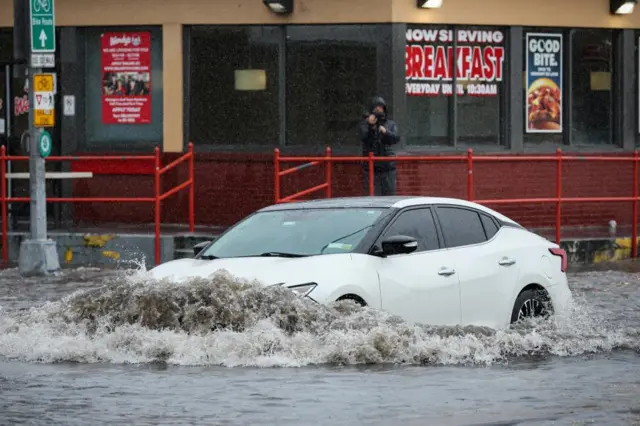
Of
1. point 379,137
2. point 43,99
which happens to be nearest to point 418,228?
point 43,99

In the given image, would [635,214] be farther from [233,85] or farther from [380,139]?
[233,85]

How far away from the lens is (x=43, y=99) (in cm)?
1952

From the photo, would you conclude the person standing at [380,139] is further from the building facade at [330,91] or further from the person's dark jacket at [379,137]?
the building facade at [330,91]

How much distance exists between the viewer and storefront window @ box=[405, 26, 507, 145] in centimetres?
2277

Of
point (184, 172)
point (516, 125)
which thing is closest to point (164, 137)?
point (184, 172)

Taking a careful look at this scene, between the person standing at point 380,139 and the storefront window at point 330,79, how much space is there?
1.12 meters

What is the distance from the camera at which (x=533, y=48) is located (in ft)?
77.7

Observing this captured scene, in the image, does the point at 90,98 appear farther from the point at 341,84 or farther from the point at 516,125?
the point at 516,125

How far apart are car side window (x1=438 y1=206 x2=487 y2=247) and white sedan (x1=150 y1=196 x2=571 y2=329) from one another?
1 centimetres

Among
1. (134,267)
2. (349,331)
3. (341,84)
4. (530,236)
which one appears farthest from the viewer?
(341,84)

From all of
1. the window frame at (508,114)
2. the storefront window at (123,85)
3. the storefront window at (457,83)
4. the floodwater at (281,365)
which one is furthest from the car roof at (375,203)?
the storefront window at (123,85)

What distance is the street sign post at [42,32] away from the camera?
1942 centimetres

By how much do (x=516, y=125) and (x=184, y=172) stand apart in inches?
204

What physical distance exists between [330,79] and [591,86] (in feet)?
14.7
